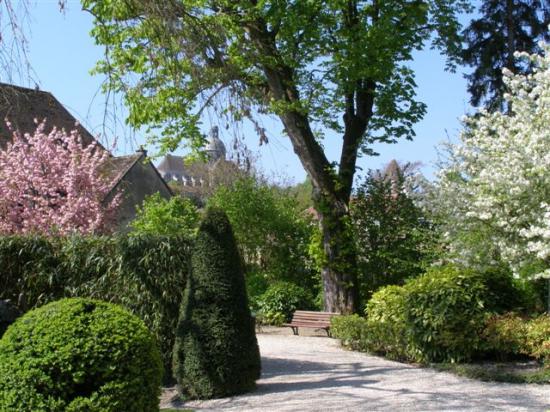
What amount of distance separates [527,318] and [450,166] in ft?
11.5

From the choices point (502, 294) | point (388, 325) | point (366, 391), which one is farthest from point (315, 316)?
point (366, 391)

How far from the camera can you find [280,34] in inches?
616

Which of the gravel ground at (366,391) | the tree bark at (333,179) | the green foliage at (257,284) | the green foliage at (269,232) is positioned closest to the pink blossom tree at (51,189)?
the green foliage at (269,232)

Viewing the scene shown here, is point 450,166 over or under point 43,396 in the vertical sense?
over

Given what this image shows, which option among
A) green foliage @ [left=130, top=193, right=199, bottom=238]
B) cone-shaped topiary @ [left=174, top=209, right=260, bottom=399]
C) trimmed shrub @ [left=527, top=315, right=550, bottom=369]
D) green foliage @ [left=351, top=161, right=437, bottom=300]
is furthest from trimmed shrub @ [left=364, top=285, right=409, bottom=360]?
green foliage @ [left=130, top=193, right=199, bottom=238]

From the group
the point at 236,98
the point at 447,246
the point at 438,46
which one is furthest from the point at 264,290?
the point at 236,98

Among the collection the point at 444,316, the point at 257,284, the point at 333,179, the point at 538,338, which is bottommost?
the point at 538,338

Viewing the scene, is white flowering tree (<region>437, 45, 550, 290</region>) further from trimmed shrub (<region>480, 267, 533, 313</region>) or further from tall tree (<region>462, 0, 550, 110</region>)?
tall tree (<region>462, 0, 550, 110</region>)

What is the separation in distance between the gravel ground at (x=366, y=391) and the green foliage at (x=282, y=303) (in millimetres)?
6613

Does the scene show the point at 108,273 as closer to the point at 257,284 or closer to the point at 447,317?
the point at 447,317

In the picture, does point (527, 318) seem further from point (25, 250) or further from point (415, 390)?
point (25, 250)

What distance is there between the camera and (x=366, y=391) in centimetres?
926

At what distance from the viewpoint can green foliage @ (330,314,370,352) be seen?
13.3 meters

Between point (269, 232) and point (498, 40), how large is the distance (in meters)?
9.84
